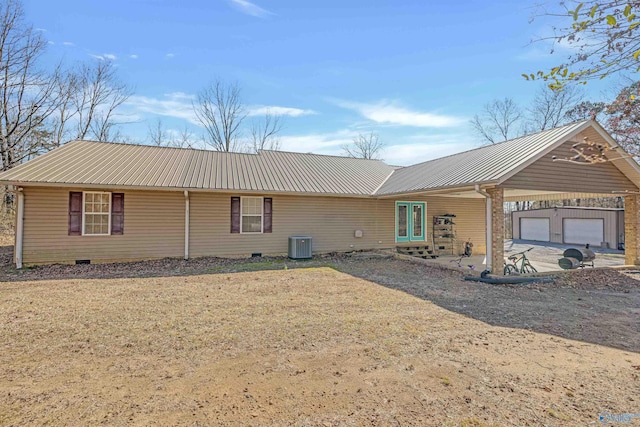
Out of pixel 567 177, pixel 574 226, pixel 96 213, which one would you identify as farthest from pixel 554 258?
pixel 96 213

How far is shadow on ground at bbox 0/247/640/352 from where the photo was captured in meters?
5.03

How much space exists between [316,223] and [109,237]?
672 cm

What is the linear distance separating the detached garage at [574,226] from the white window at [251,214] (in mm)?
20260

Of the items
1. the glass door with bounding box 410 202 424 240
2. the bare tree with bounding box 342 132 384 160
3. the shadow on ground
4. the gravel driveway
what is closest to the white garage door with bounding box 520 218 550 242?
the gravel driveway

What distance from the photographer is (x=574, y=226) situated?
21.4 m

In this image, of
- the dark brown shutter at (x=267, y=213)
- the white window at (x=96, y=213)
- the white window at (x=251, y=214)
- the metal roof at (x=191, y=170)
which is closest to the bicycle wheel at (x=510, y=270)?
the metal roof at (x=191, y=170)

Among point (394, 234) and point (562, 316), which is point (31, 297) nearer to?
point (562, 316)

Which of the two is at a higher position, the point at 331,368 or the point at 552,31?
the point at 552,31

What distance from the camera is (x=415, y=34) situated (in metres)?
8.23

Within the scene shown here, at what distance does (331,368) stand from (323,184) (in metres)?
9.85

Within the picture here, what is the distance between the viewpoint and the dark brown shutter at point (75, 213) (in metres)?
9.76

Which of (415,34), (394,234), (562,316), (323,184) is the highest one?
(415,34)

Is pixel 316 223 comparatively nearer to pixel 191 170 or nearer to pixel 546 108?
pixel 191 170

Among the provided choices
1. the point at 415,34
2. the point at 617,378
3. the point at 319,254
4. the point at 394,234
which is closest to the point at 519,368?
the point at 617,378
